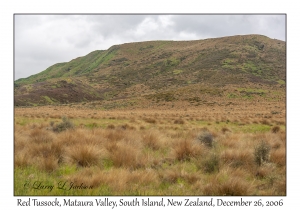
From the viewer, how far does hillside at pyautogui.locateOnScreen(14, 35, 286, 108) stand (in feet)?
220

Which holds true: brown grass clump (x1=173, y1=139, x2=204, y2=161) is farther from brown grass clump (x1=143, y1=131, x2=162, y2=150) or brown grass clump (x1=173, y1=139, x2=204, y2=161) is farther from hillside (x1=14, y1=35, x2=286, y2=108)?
hillside (x1=14, y1=35, x2=286, y2=108)

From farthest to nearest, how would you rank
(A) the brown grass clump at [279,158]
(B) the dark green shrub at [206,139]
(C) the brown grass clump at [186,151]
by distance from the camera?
(B) the dark green shrub at [206,139]
(C) the brown grass clump at [186,151]
(A) the brown grass clump at [279,158]

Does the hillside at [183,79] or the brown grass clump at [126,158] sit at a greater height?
the hillside at [183,79]

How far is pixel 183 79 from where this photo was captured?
94688mm

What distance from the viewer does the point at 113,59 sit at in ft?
508

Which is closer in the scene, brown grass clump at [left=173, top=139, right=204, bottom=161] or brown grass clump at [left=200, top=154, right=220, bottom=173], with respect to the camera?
brown grass clump at [left=200, top=154, right=220, bottom=173]

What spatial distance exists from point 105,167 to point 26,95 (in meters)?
68.8

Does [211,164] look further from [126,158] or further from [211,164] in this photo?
[126,158]

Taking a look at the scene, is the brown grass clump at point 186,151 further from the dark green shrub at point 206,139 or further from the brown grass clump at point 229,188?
the brown grass clump at point 229,188

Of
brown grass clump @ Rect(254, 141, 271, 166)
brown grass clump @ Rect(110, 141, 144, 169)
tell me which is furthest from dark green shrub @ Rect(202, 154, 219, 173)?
brown grass clump @ Rect(110, 141, 144, 169)

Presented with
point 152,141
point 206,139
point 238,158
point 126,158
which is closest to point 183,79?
point 206,139

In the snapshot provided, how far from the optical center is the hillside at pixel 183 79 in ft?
220

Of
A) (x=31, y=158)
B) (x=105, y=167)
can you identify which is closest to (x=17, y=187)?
(x=31, y=158)

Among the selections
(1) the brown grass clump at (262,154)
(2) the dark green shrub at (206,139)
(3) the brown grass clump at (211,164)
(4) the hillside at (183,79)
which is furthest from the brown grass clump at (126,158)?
(4) the hillside at (183,79)
